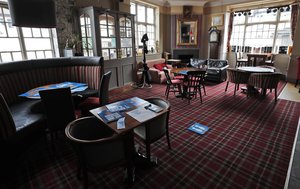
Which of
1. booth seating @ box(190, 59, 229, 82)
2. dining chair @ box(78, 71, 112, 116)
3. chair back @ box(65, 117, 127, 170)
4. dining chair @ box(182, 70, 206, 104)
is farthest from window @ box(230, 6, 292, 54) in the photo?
chair back @ box(65, 117, 127, 170)

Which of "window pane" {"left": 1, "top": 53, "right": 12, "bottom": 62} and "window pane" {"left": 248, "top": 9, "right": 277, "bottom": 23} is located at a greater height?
"window pane" {"left": 248, "top": 9, "right": 277, "bottom": 23}

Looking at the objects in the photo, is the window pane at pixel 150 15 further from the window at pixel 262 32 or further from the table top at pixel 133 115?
the table top at pixel 133 115

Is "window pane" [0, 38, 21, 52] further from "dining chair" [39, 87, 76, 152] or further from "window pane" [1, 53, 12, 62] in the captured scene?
"dining chair" [39, 87, 76, 152]

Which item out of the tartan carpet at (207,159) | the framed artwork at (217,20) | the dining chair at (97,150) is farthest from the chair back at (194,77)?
the framed artwork at (217,20)

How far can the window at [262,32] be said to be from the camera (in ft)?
22.6

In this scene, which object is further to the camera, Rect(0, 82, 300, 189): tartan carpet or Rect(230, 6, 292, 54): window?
Rect(230, 6, 292, 54): window

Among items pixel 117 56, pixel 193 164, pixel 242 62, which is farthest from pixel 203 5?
pixel 193 164

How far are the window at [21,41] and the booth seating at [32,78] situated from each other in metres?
0.68

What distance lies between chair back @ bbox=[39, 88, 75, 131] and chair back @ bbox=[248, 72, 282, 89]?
4.21 meters

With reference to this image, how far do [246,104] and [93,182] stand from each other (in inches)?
147

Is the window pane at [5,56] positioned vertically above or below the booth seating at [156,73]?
above

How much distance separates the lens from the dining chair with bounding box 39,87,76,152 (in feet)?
7.50

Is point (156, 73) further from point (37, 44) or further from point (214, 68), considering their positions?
point (37, 44)

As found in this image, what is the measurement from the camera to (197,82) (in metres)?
4.21
